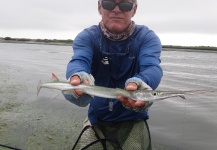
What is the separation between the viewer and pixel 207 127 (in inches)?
496

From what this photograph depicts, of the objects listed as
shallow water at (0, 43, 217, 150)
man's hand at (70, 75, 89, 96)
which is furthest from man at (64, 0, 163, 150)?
shallow water at (0, 43, 217, 150)

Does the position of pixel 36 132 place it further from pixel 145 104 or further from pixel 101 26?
pixel 145 104

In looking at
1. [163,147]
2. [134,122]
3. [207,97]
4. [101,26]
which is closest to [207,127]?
[163,147]

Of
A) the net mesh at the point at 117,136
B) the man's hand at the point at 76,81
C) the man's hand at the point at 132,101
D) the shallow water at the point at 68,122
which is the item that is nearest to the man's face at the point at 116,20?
the man's hand at the point at 76,81

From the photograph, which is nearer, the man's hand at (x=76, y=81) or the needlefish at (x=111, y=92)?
the needlefish at (x=111, y=92)

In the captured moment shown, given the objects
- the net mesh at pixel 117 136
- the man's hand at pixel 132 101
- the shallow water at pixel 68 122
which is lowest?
the shallow water at pixel 68 122

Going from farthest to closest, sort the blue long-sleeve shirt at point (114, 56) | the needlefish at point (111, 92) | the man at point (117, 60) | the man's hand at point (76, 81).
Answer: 1. the blue long-sleeve shirt at point (114, 56)
2. the man at point (117, 60)
3. the man's hand at point (76, 81)
4. the needlefish at point (111, 92)

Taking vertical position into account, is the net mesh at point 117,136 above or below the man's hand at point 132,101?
below

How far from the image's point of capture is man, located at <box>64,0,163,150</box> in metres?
4.97

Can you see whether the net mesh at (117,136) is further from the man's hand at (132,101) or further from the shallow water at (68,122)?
the shallow water at (68,122)

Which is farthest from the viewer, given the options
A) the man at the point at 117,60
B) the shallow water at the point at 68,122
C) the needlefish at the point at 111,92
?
the shallow water at the point at 68,122

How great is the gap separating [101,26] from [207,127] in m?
8.92

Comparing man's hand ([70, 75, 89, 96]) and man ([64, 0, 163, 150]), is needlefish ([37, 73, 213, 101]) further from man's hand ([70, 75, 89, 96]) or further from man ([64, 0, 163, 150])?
man ([64, 0, 163, 150])

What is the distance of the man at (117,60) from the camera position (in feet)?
16.3
